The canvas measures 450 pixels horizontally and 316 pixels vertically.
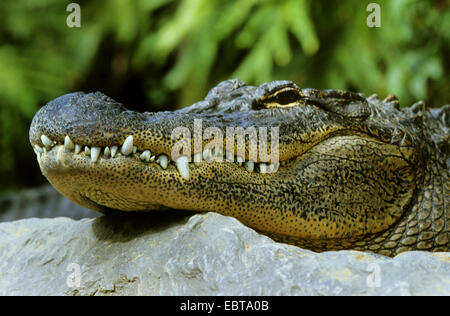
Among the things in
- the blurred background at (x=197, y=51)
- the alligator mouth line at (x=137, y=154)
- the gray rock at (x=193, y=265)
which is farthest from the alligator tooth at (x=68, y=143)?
the blurred background at (x=197, y=51)

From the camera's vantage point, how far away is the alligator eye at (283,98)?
200 cm

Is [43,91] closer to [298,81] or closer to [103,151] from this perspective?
[298,81]

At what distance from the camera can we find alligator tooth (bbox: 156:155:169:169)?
1.62 metres

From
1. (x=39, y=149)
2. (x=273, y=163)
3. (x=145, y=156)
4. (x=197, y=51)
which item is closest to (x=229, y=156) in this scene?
(x=273, y=163)

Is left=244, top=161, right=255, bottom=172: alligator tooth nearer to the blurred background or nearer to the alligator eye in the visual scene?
the alligator eye

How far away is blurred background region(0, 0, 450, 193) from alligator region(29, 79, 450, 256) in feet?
8.10

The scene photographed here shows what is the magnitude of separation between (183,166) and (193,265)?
1.07 ft

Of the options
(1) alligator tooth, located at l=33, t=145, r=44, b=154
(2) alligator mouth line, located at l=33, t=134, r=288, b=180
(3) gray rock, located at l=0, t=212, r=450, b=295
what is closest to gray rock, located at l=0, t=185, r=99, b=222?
(3) gray rock, located at l=0, t=212, r=450, b=295

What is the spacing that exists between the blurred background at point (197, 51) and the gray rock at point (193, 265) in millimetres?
3394

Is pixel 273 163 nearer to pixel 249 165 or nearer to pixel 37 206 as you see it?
pixel 249 165

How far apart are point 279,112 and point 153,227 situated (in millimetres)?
647

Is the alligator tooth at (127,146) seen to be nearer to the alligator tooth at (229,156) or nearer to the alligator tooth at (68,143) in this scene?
the alligator tooth at (68,143)

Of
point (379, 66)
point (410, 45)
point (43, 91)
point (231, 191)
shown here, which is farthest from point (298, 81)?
point (231, 191)

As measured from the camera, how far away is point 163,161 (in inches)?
63.9
